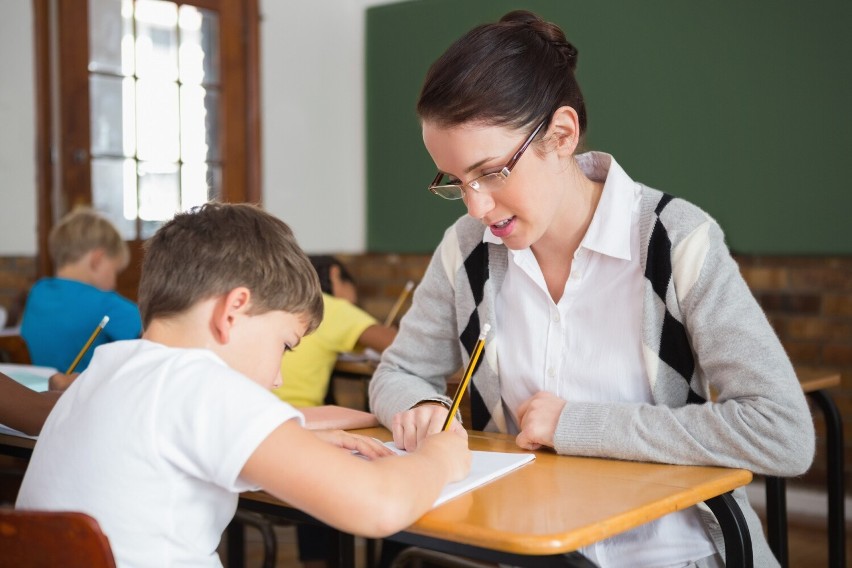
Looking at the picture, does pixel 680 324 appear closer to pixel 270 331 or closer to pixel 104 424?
pixel 270 331

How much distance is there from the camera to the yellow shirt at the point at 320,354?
288 cm

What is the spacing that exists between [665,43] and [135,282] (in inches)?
104

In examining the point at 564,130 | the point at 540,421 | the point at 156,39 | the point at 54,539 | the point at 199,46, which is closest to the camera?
the point at 54,539

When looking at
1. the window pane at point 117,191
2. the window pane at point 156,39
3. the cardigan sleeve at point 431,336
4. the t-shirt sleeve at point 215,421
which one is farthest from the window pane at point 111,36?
the t-shirt sleeve at point 215,421

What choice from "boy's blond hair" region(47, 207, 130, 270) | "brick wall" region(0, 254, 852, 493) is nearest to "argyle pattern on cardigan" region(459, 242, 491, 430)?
"boy's blond hair" region(47, 207, 130, 270)

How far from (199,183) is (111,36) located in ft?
2.76

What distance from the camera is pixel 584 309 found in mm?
1583

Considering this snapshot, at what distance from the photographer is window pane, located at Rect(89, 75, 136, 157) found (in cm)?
459

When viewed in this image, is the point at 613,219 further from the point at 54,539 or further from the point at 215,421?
the point at 54,539

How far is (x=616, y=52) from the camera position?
4.51 meters

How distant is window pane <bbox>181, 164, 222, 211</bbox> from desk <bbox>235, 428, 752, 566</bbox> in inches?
153

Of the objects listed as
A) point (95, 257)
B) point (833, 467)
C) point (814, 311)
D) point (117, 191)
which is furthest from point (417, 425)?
point (117, 191)

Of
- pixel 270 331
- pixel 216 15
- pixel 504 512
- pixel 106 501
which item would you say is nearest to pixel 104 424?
pixel 106 501

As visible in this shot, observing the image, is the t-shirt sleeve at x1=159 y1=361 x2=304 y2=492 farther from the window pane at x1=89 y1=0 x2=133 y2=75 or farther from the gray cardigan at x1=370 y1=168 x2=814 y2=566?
the window pane at x1=89 y1=0 x2=133 y2=75
